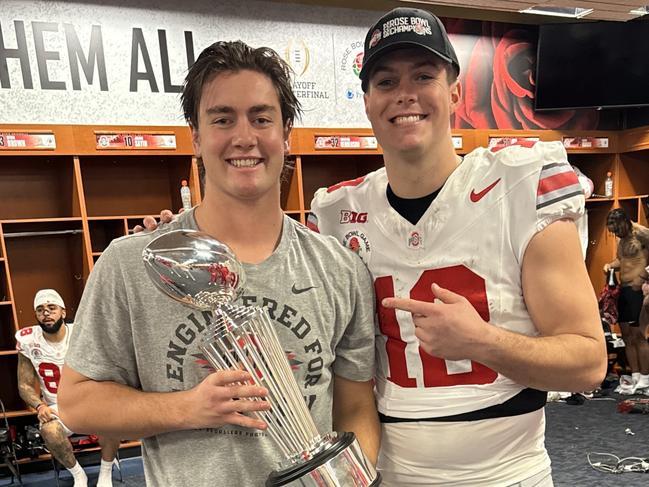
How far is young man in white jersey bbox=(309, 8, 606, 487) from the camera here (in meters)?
1.22

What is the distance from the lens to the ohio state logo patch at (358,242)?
4.67 ft

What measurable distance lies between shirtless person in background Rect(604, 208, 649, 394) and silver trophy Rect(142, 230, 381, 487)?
5713 millimetres

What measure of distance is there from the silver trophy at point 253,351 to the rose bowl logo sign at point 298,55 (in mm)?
4958

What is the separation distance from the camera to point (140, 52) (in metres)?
4.96

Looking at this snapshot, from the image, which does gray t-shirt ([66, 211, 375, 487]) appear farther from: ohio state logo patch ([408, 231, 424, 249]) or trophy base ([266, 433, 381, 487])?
ohio state logo patch ([408, 231, 424, 249])

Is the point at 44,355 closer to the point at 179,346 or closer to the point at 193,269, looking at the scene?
the point at 179,346

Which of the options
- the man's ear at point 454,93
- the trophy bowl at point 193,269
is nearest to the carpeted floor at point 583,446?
the man's ear at point 454,93

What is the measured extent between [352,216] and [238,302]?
19.8 inches

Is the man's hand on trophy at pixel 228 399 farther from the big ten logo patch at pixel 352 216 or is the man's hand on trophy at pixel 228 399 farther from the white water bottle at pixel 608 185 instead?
the white water bottle at pixel 608 185

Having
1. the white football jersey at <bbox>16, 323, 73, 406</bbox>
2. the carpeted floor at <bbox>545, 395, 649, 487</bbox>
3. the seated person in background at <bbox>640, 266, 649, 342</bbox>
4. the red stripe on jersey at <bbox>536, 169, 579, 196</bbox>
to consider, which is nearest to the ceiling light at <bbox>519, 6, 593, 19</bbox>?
the seated person in background at <bbox>640, 266, 649, 342</bbox>

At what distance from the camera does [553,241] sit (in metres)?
1.22

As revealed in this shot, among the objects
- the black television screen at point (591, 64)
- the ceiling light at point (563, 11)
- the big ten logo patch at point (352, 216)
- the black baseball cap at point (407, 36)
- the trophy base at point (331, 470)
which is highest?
the ceiling light at point (563, 11)

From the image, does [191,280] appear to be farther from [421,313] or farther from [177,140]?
[177,140]

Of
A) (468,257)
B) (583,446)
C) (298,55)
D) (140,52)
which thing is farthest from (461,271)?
(298,55)
